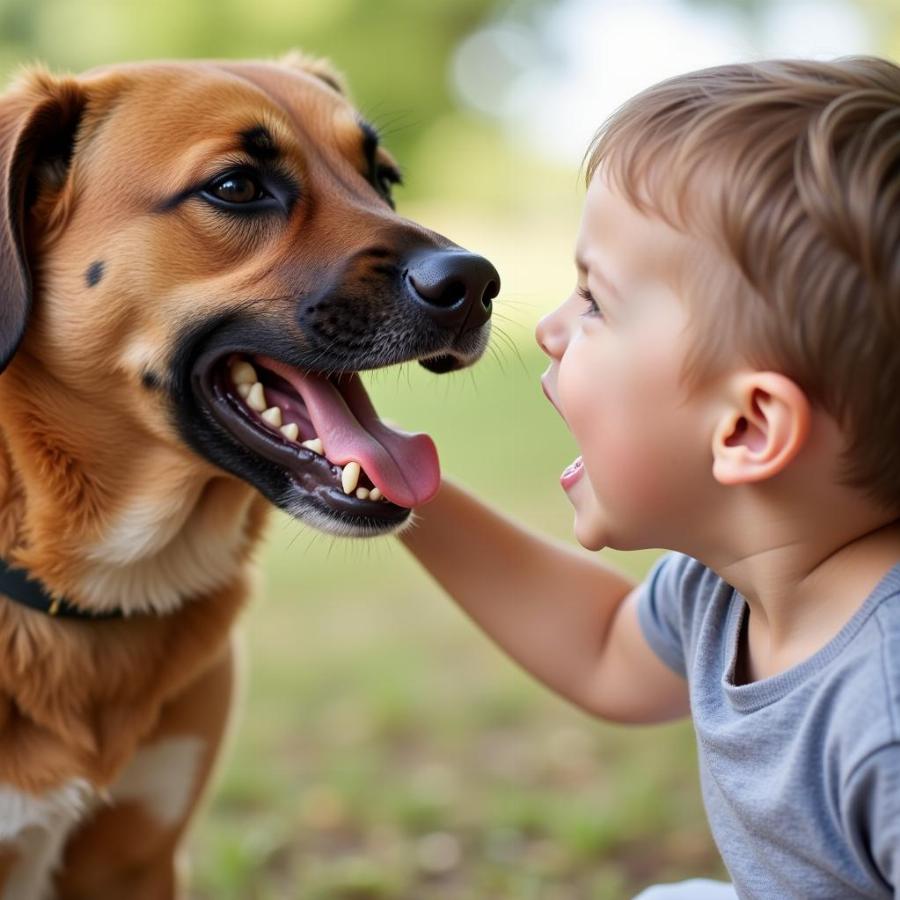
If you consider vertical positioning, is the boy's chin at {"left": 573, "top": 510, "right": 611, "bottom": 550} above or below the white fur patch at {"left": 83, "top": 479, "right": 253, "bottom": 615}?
above

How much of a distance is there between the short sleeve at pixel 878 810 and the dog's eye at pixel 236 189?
4.85ft

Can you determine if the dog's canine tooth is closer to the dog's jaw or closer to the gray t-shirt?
the dog's jaw

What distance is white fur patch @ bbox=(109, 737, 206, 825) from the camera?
2.41m

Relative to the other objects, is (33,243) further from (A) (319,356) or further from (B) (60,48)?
(B) (60,48)

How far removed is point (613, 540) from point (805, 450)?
341 millimetres

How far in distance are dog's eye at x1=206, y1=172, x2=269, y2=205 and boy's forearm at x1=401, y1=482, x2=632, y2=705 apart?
671 millimetres

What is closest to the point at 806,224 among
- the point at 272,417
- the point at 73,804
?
the point at 272,417

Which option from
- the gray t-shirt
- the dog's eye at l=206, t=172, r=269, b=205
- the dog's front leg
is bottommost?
the dog's front leg

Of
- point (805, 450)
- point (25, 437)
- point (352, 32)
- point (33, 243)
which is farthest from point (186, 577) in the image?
point (352, 32)

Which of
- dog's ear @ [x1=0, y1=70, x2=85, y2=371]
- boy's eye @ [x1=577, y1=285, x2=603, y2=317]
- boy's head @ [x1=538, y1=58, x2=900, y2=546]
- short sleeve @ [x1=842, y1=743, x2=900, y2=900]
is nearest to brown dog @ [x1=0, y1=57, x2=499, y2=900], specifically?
dog's ear @ [x1=0, y1=70, x2=85, y2=371]

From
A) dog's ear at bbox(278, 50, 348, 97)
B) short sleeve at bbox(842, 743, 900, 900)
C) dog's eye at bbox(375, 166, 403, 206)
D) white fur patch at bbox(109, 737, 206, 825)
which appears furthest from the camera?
dog's ear at bbox(278, 50, 348, 97)

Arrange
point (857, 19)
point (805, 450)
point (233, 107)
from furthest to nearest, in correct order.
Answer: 1. point (857, 19)
2. point (233, 107)
3. point (805, 450)

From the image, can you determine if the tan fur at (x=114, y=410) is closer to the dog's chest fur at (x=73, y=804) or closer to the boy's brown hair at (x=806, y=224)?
the dog's chest fur at (x=73, y=804)

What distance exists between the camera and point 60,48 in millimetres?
15797
